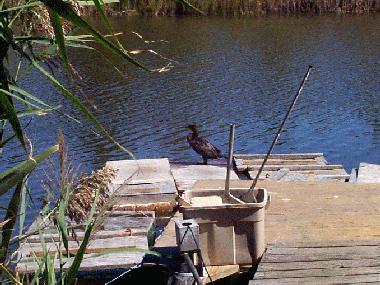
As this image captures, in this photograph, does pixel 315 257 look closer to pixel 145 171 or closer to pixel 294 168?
pixel 145 171

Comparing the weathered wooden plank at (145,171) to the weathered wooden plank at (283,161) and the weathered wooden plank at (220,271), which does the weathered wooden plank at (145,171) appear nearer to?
the weathered wooden plank at (283,161)

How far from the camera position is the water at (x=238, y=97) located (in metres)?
12.9

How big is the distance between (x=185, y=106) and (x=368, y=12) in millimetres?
16220

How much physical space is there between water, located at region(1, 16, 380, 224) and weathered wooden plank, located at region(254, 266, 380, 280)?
6718mm

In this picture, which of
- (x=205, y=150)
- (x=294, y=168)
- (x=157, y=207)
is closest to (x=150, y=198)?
(x=157, y=207)

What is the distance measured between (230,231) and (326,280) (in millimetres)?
663

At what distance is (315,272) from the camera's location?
4.68 metres

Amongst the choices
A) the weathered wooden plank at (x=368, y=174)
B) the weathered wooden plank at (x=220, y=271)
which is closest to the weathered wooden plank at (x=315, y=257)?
the weathered wooden plank at (x=220, y=271)

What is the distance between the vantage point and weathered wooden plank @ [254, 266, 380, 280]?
182 inches

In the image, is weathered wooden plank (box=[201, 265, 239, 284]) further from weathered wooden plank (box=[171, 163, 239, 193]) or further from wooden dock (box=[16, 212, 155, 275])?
weathered wooden plank (box=[171, 163, 239, 193])

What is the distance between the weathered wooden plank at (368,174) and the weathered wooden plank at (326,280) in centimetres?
379

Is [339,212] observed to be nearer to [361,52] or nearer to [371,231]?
[371,231]

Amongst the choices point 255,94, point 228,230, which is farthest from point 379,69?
point 228,230

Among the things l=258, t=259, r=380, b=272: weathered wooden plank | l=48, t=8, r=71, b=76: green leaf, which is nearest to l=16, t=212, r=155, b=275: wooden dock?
l=258, t=259, r=380, b=272: weathered wooden plank
